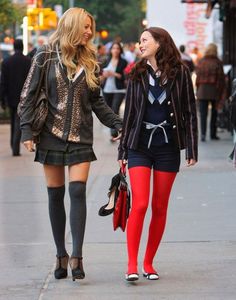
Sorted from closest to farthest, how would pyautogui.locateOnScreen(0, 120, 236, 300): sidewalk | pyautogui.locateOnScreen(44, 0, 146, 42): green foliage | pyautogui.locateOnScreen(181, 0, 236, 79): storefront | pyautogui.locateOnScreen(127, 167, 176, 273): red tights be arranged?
pyautogui.locateOnScreen(0, 120, 236, 300): sidewalk, pyautogui.locateOnScreen(127, 167, 176, 273): red tights, pyautogui.locateOnScreen(181, 0, 236, 79): storefront, pyautogui.locateOnScreen(44, 0, 146, 42): green foliage

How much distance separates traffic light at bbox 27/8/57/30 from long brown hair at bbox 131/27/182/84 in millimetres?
22290

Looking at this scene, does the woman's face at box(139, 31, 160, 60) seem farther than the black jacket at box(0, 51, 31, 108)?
No

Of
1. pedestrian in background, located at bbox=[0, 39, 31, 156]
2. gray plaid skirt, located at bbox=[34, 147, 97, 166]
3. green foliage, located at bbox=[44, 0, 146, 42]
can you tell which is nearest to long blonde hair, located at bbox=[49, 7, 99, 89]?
gray plaid skirt, located at bbox=[34, 147, 97, 166]

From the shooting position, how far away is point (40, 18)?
3167 centimetres

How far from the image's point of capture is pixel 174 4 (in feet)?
98.1

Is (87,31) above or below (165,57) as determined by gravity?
above

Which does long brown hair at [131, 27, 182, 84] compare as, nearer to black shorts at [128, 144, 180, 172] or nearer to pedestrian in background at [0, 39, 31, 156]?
black shorts at [128, 144, 180, 172]

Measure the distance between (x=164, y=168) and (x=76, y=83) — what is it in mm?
828

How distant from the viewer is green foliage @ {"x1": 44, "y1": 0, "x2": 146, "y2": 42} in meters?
56.3

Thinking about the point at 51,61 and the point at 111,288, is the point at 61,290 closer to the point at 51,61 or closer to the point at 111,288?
the point at 111,288

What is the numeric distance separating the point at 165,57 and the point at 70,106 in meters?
0.72

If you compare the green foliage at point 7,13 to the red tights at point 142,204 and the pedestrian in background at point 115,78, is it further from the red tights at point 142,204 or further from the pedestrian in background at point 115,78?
the red tights at point 142,204

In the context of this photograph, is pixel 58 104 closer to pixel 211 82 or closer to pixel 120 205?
pixel 120 205

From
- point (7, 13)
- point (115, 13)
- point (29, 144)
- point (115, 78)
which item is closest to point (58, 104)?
point (29, 144)
